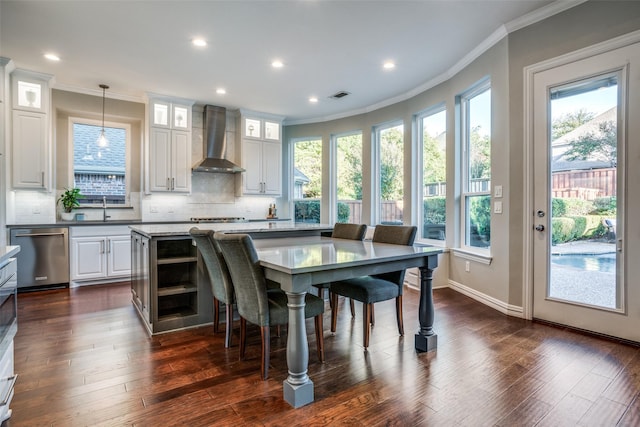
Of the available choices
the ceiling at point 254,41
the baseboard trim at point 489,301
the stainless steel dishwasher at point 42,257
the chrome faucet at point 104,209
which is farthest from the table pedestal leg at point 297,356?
the chrome faucet at point 104,209

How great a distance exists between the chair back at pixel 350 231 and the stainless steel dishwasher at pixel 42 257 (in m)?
3.65

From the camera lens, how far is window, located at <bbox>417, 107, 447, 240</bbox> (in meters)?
4.69

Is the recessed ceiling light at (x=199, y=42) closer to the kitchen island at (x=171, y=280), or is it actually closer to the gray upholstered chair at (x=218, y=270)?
the kitchen island at (x=171, y=280)

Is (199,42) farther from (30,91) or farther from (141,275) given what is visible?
(30,91)

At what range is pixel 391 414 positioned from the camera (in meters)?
1.76

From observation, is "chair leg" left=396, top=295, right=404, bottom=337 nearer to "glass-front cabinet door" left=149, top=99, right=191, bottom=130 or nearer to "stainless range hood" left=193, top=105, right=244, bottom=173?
"stainless range hood" left=193, top=105, right=244, bottom=173

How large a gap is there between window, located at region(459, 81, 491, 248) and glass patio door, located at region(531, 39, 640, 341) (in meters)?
0.77

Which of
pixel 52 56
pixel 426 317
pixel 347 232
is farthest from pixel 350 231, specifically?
pixel 52 56

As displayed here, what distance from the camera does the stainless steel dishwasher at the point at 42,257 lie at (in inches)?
166

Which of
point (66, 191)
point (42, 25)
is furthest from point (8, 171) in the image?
point (42, 25)

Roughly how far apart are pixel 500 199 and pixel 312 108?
3.64 m

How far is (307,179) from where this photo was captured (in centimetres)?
683

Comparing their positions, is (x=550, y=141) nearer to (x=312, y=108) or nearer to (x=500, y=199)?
(x=500, y=199)

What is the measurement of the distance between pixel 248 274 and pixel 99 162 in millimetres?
4580
